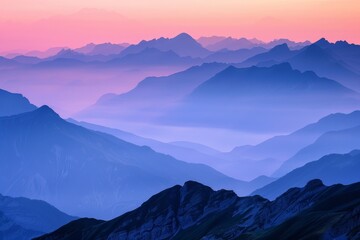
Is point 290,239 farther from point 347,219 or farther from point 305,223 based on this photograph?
point 347,219

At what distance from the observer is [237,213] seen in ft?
650

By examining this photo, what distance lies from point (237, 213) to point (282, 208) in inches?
513

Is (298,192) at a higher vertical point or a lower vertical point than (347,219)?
higher

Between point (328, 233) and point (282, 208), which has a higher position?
point (282, 208)

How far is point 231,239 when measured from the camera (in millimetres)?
175000

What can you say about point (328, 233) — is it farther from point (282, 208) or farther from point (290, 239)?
point (282, 208)

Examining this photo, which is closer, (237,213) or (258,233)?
(258,233)

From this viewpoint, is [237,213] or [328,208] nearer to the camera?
[328,208]

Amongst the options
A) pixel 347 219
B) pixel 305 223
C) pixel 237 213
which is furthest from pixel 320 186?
pixel 347 219

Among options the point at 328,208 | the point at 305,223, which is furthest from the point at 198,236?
the point at 305,223

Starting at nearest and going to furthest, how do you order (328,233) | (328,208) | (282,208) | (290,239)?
(328,233), (290,239), (328,208), (282,208)

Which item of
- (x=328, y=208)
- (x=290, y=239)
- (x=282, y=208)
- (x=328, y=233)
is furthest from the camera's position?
(x=282, y=208)

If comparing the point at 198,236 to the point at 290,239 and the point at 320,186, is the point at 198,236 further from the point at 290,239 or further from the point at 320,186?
the point at 290,239

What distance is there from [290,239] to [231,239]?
30.0 metres
